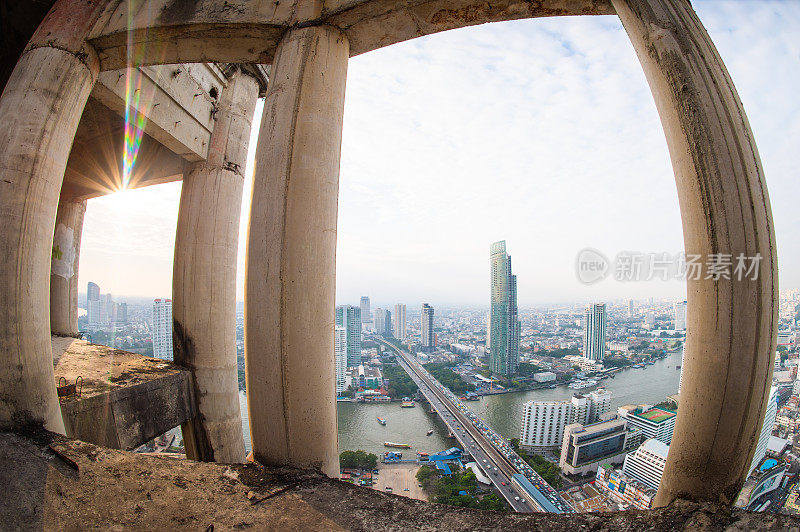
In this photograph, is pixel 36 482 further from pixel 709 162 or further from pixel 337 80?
pixel 709 162

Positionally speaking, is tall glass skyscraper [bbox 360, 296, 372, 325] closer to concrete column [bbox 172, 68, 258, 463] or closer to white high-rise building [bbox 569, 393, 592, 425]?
white high-rise building [bbox 569, 393, 592, 425]

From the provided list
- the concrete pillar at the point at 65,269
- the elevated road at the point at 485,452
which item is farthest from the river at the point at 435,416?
the concrete pillar at the point at 65,269

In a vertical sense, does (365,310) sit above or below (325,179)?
below

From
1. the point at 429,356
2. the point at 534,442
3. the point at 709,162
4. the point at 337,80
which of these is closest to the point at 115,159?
the point at 337,80

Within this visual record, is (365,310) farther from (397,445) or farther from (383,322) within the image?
(397,445)

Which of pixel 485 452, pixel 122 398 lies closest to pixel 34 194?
pixel 122 398

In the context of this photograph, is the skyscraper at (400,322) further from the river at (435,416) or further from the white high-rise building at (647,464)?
the white high-rise building at (647,464)

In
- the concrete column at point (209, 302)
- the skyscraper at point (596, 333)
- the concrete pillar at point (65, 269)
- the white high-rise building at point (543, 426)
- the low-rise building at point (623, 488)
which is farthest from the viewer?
the skyscraper at point (596, 333)
